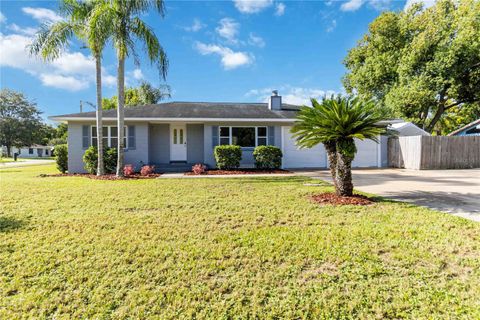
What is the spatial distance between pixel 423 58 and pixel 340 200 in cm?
2172

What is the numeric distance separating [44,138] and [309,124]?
220 ft

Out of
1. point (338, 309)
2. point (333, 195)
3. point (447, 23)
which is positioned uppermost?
point (447, 23)

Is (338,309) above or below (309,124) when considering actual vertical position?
below

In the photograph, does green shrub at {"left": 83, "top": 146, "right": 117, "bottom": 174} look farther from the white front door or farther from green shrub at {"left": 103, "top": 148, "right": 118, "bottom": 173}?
the white front door

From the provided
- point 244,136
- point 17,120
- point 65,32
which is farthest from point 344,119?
point 17,120

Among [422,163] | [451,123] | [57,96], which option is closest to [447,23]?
[422,163]

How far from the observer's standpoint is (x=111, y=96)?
118 feet

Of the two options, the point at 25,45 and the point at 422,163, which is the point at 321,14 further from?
the point at 25,45

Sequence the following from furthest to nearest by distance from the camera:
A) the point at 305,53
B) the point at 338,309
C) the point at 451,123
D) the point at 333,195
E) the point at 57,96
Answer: the point at 451,123 < the point at 57,96 < the point at 305,53 < the point at 333,195 < the point at 338,309

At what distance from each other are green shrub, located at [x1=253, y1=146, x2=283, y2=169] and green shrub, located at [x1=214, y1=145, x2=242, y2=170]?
3.77 feet

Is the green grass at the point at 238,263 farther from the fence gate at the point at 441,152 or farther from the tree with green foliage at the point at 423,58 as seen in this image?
the tree with green foliage at the point at 423,58

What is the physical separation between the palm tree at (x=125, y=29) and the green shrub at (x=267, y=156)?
6415 millimetres

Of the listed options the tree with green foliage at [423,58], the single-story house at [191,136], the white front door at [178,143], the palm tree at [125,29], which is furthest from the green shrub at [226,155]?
the tree with green foliage at [423,58]

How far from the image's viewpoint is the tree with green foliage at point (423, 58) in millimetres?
18812
